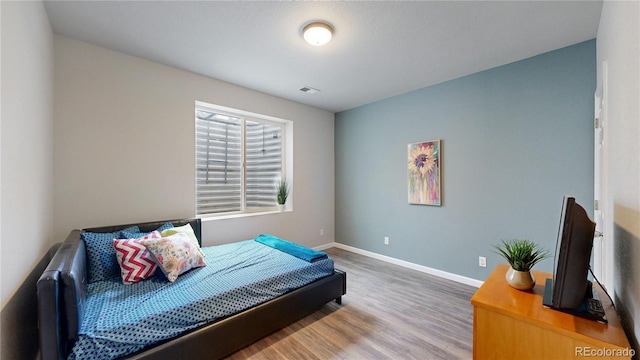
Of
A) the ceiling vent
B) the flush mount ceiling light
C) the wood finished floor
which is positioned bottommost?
the wood finished floor

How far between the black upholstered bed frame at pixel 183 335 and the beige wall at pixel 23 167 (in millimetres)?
181

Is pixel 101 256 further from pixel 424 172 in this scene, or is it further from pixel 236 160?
pixel 424 172

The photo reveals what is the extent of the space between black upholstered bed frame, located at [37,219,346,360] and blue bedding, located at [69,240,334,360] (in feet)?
0.19

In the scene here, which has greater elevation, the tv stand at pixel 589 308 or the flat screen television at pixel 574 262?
the flat screen television at pixel 574 262

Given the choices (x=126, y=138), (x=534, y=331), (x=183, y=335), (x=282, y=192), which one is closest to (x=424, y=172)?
(x=282, y=192)

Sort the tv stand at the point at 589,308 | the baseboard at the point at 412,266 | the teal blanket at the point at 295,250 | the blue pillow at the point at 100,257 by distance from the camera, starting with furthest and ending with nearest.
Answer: the baseboard at the point at 412,266, the teal blanket at the point at 295,250, the blue pillow at the point at 100,257, the tv stand at the point at 589,308

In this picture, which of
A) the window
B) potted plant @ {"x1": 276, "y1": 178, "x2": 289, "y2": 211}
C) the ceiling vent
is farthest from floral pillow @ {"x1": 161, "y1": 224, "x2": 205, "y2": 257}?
the ceiling vent

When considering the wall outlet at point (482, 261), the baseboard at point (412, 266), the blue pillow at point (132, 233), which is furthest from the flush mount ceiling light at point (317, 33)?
the baseboard at point (412, 266)

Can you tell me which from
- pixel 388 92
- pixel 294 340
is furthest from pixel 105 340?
pixel 388 92

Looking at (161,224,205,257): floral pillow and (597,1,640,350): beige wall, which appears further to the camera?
(161,224,205,257): floral pillow

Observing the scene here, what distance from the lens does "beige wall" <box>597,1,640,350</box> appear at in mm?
939

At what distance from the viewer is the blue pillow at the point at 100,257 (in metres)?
2.04

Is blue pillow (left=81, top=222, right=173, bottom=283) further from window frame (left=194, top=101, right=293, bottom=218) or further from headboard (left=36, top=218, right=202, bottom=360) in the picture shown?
window frame (left=194, top=101, right=293, bottom=218)

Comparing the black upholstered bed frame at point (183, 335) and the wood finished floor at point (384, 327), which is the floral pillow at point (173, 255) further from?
the wood finished floor at point (384, 327)
